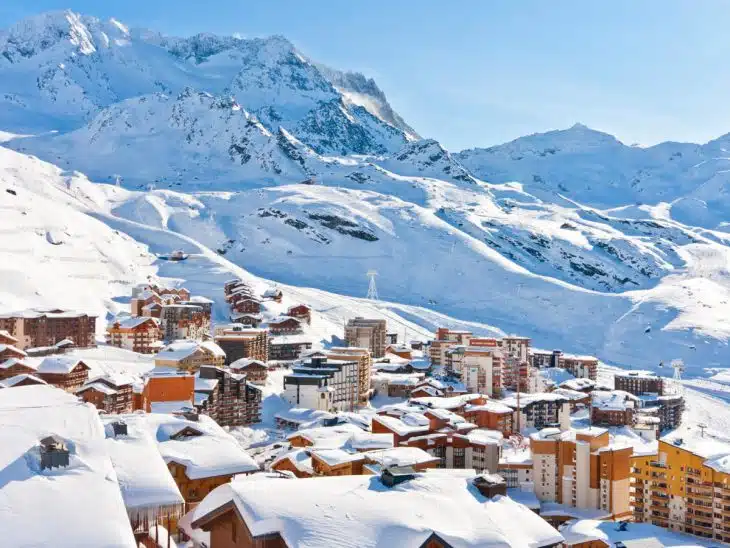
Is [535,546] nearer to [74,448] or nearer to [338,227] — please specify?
[74,448]

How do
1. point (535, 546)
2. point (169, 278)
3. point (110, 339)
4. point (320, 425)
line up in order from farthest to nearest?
1. point (169, 278)
2. point (110, 339)
3. point (320, 425)
4. point (535, 546)

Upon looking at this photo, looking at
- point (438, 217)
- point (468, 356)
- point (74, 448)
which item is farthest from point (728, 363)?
point (74, 448)

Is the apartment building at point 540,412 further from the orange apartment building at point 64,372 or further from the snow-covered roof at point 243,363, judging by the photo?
the orange apartment building at point 64,372

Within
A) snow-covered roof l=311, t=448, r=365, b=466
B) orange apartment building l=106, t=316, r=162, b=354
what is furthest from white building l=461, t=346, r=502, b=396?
snow-covered roof l=311, t=448, r=365, b=466

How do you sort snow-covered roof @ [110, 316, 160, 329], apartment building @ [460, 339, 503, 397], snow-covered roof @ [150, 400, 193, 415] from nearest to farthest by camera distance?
1. snow-covered roof @ [150, 400, 193, 415]
2. snow-covered roof @ [110, 316, 160, 329]
3. apartment building @ [460, 339, 503, 397]

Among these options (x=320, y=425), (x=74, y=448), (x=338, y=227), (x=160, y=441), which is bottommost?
(x=320, y=425)

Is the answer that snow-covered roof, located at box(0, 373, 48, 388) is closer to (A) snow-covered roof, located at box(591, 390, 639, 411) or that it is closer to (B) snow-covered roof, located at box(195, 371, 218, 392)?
(B) snow-covered roof, located at box(195, 371, 218, 392)

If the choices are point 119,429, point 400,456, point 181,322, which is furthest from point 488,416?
point 119,429
